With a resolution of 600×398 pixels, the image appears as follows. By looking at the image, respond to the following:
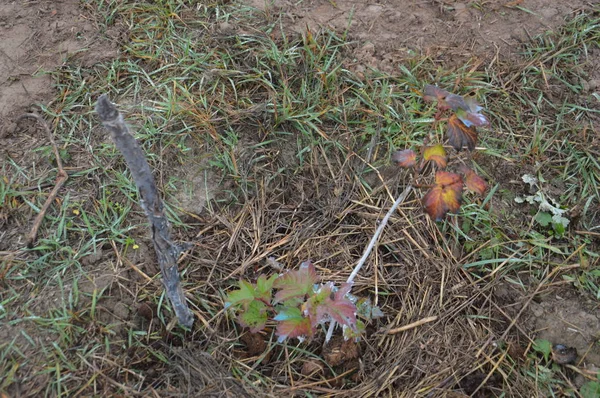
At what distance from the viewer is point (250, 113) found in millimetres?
2246

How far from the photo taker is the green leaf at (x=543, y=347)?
6.15 feet

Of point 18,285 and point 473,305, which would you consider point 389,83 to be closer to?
point 473,305

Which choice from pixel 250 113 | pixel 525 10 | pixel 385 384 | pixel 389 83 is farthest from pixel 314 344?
pixel 525 10

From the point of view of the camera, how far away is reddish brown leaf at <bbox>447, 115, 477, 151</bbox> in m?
1.70

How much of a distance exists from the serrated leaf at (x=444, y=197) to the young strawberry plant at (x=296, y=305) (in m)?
0.36

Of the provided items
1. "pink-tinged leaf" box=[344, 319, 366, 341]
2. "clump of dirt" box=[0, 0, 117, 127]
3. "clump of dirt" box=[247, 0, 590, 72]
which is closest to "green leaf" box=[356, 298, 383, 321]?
"pink-tinged leaf" box=[344, 319, 366, 341]

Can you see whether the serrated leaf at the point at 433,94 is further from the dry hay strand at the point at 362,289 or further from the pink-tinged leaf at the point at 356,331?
the pink-tinged leaf at the point at 356,331

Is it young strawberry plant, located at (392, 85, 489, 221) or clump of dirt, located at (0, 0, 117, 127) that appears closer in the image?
young strawberry plant, located at (392, 85, 489, 221)

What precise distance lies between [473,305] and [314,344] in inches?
23.5

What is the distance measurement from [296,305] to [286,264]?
287 millimetres

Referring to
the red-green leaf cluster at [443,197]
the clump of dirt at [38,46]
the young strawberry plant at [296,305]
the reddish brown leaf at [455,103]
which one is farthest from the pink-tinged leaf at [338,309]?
the clump of dirt at [38,46]

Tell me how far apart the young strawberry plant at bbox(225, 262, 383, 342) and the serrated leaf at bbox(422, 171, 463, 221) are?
36cm

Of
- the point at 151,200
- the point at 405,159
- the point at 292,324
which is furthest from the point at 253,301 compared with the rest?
the point at 405,159

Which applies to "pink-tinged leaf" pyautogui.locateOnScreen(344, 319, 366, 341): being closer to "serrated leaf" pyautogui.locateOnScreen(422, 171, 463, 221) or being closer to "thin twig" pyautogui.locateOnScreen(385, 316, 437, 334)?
"thin twig" pyautogui.locateOnScreen(385, 316, 437, 334)
